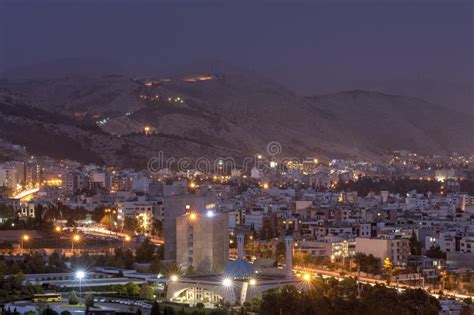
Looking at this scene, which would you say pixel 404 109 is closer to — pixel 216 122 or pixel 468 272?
pixel 216 122

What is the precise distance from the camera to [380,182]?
4828cm

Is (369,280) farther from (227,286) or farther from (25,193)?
(25,193)

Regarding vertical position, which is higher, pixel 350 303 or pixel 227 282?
pixel 227 282

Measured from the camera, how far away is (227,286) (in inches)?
683

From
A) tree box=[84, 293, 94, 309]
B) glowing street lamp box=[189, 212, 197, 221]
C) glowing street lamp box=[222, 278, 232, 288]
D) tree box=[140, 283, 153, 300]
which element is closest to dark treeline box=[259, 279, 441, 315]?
glowing street lamp box=[222, 278, 232, 288]

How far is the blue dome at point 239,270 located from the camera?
695 inches

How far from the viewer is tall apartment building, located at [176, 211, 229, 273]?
2088 centimetres

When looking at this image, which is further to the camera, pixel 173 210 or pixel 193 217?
pixel 173 210

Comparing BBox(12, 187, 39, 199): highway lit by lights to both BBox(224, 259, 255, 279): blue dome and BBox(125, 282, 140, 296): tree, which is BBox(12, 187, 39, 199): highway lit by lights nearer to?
BBox(125, 282, 140, 296): tree

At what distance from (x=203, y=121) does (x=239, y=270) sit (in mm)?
52967

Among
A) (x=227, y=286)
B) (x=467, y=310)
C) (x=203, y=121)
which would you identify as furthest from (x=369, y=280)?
(x=203, y=121)

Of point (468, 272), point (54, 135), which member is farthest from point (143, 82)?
point (468, 272)

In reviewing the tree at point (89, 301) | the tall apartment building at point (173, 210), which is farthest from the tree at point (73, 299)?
the tall apartment building at point (173, 210)

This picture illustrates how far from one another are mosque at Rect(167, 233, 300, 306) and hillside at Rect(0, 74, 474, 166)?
35.9m
